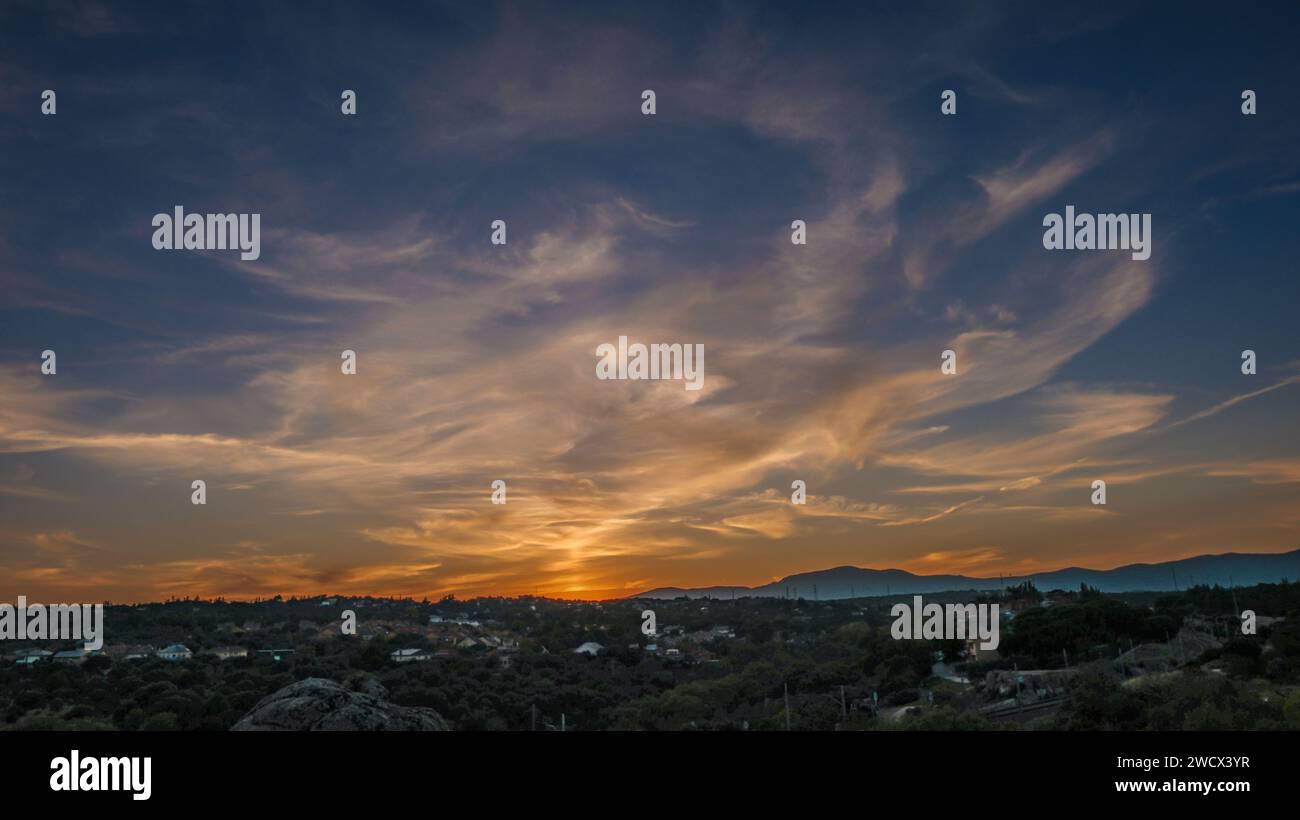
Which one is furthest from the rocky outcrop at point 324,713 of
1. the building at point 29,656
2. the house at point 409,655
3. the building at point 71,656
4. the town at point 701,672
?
the building at point 29,656

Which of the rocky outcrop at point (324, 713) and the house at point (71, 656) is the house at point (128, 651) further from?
the rocky outcrop at point (324, 713)

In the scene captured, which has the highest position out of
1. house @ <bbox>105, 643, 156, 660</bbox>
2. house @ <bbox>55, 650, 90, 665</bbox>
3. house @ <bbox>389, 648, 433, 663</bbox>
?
house @ <bbox>55, 650, 90, 665</bbox>

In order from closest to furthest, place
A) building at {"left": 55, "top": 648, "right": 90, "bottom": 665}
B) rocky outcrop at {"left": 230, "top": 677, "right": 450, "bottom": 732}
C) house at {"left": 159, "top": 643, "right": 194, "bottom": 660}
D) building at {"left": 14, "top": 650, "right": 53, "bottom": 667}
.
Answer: rocky outcrop at {"left": 230, "top": 677, "right": 450, "bottom": 732}
building at {"left": 55, "top": 648, "right": 90, "bottom": 665}
building at {"left": 14, "top": 650, "right": 53, "bottom": 667}
house at {"left": 159, "top": 643, "right": 194, "bottom": 660}

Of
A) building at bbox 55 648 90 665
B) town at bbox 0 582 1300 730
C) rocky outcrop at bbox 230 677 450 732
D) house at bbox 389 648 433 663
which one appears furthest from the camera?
house at bbox 389 648 433 663

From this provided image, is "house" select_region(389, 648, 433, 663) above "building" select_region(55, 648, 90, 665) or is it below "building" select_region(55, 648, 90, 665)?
below

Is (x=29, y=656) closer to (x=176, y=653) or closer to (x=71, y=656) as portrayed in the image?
(x=71, y=656)

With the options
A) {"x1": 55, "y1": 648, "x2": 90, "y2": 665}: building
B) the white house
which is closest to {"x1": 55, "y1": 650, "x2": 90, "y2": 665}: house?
{"x1": 55, "y1": 648, "x2": 90, "y2": 665}: building

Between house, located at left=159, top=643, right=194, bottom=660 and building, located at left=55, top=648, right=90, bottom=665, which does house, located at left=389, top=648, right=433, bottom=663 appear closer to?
house, located at left=159, top=643, right=194, bottom=660
